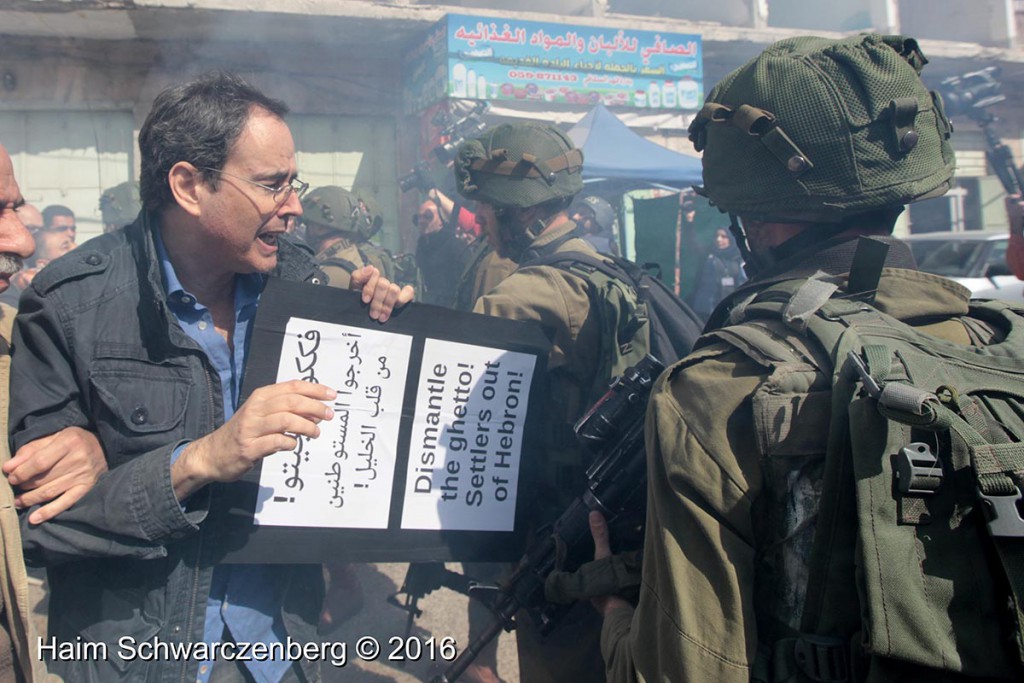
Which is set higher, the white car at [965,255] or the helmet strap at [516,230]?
the white car at [965,255]

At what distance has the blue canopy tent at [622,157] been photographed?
8.60 m

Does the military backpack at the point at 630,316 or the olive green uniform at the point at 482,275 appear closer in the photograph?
the military backpack at the point at 630,316

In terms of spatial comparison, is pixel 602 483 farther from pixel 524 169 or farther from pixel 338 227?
pixel 338 227

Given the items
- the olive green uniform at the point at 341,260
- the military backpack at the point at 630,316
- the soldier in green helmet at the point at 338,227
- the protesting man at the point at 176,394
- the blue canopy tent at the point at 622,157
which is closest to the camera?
the protesting man at the point at 176,394

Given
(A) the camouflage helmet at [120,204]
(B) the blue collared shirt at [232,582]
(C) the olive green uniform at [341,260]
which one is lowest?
(B) the blue collared shirt at [232,582]

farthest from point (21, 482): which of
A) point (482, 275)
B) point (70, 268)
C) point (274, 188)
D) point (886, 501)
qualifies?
point (482, 275)

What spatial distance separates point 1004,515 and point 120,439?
5.86 ft

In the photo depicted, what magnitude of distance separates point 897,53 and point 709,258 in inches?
296

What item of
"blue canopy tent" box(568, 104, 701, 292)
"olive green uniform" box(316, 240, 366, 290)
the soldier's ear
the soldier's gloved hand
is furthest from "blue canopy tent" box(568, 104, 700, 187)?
the soldier's gloved hand

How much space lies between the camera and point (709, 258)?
9078 millimetres

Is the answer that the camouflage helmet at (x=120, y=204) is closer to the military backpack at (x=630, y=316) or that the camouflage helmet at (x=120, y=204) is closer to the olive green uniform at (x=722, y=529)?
the military backpack at (x=630, y=316)

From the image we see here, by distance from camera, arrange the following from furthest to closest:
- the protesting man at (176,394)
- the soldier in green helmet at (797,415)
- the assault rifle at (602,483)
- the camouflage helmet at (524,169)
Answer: the camouflage helmet at (524,169) → the assault rifle at (602,483) → the protesting man at (176,394) → the soldier in green helmet at (797,415)

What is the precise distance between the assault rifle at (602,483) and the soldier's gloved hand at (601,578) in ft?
0.23

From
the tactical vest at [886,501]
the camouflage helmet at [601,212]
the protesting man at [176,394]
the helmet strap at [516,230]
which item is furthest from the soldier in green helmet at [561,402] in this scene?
the camouflage helmet at [601,212]
